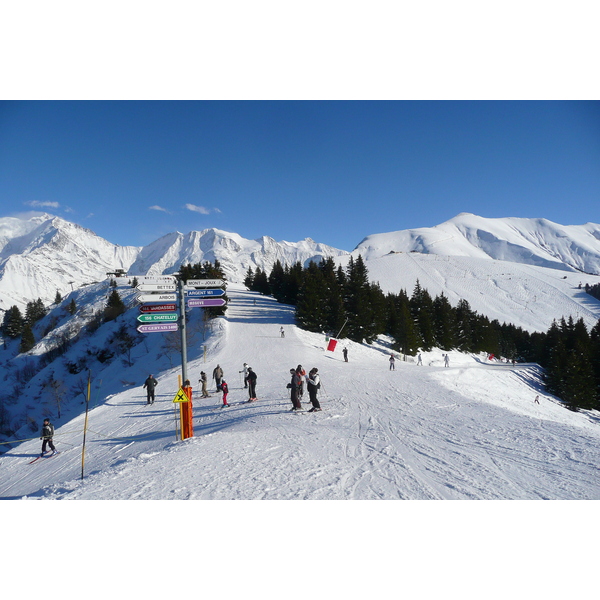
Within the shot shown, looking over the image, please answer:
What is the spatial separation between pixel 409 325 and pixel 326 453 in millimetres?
38591

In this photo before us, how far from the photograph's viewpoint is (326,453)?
8.34 metres

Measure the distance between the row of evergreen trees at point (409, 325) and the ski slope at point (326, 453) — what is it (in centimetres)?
2429

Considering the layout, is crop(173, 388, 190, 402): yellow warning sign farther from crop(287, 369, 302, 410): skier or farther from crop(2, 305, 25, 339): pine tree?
crop(2, 305, 25, 339): pine tree

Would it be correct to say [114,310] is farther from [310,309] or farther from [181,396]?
[181,396]

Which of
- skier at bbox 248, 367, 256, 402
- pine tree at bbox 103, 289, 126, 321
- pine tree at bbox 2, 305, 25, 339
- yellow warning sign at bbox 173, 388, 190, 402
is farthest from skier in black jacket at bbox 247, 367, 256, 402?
pine tree at bbox 2, 305, 25, 339

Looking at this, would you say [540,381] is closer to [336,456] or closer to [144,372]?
[336,456]

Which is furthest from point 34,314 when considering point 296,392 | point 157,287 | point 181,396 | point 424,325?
point 296,392

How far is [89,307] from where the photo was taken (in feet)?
253

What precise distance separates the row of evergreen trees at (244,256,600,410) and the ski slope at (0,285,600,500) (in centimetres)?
2429

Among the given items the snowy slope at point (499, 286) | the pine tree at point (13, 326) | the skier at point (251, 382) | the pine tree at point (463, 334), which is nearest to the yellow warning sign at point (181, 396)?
the skier at point (251, 382)

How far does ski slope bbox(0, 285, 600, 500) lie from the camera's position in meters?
6.61

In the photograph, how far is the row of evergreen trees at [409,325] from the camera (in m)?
38.3

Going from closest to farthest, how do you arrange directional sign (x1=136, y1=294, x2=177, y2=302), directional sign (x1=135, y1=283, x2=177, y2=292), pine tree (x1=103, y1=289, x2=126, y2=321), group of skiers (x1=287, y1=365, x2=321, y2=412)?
directional sign (x1=136, y1=294, x2=177, y2=302), directional sign (x1=135, y1=283, x2=177, y2=292), group of skiers (x1=287, y1=365, x2=321, y2=412), pine tree (x1=103, y1=289, x2=126, y2=321)

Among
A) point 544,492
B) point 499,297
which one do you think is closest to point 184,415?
point 544,492
